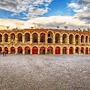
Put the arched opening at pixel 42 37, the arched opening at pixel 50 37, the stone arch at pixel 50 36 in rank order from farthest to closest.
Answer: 1. the arched opening at pixel 42 37
2. the arched opening at pixel 50 37
3. the stone arch at pixel 50 36

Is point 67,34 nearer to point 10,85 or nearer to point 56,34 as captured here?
point 56,34

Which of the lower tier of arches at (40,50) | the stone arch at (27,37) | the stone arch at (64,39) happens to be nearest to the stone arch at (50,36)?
the lower tier of arches at (40,50)

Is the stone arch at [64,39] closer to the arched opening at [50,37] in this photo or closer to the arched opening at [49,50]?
the arched opening at [50,37]

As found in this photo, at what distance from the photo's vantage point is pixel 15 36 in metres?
66.9

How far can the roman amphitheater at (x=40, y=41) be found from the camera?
66.1 metres

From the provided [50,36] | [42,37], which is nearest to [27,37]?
[42,37]

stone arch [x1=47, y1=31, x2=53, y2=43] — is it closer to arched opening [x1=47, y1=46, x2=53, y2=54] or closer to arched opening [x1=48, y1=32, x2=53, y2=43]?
arched opening [x1=48, y1=32, x2=53, y2=43]

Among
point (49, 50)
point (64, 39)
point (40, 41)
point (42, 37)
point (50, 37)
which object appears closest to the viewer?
point (49, 50)

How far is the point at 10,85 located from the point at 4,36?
2254 inches

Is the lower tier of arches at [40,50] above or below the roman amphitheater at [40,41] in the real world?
below

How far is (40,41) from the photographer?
69812 millimetres

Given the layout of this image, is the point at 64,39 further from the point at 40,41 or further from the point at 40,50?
the point at 40,50

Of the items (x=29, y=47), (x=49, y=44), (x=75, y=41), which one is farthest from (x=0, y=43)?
(x=75, y=41)

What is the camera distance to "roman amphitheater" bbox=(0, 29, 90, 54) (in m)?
66.1
